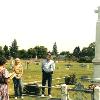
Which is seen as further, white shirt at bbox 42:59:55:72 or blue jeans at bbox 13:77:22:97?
white shirt at bbox 42:59:55:72

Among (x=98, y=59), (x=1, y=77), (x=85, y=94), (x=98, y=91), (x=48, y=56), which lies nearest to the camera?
(x=1, y=77)

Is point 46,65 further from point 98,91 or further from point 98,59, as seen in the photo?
point 98,91

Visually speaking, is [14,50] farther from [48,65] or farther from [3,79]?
[3,79]

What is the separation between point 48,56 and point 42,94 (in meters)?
1.55

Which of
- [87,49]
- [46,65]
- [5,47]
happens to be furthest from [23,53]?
[46,65]

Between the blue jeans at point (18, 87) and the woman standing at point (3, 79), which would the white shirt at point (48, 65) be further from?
the woman standing at point (3, 79)

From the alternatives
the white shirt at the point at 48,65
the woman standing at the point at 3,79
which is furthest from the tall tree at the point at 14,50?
the woman standing at the point at 3,79

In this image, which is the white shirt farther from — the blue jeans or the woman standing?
the woman standing

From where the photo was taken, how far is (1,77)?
12.4 m

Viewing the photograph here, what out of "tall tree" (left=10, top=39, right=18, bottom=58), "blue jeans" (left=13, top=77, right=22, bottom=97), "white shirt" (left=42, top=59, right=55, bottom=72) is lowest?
"blue jeans" (left=13, top=77, right=22, bottom=97)

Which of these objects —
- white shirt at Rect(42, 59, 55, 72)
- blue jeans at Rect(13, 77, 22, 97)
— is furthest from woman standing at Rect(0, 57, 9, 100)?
white shirt at Rect(42, 59, 55, 72)

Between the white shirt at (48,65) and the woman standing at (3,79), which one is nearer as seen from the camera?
the woman standing at (3,79)

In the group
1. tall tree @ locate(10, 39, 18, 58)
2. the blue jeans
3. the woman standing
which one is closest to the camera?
the woman standing

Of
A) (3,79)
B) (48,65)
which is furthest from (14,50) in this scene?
(3,79)
